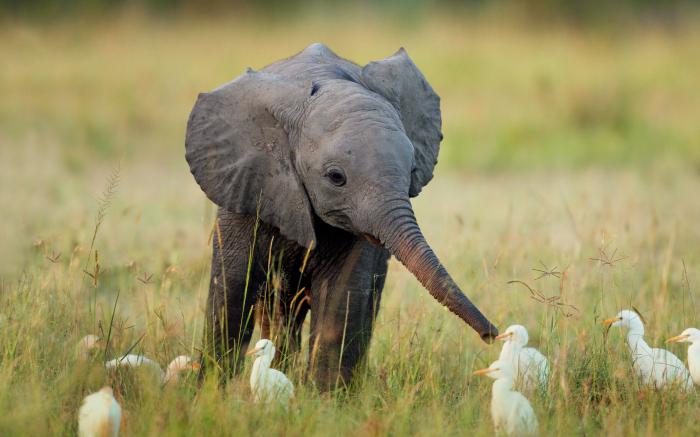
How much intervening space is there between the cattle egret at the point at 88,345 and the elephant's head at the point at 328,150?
898mm

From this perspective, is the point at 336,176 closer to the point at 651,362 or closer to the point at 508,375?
the point at 508,375

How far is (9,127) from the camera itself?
1498 cm

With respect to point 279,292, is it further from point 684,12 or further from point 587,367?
point 684,12

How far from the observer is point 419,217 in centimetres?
1165

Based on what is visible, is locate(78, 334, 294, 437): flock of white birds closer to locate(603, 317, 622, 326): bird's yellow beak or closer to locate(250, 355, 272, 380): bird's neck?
locate(250, 355, 272, 380): bird's neck

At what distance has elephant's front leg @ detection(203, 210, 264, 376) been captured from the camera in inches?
232

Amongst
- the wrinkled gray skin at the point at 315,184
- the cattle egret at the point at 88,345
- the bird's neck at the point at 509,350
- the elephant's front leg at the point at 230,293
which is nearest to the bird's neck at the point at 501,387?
the bird's neck at the point at 509,350

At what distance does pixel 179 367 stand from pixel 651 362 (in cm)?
231

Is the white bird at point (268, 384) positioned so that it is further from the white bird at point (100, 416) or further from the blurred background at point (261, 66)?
the blurred background at point (261, 66)

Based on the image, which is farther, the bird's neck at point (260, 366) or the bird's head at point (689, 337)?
the bird's head at point (689, 337)

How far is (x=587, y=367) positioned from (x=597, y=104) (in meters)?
10.7

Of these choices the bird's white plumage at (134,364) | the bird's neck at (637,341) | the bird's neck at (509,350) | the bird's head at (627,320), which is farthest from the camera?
the bird's head at (627,320)

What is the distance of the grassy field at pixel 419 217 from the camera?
18.1ft

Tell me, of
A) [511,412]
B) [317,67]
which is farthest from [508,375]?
[317,67]
